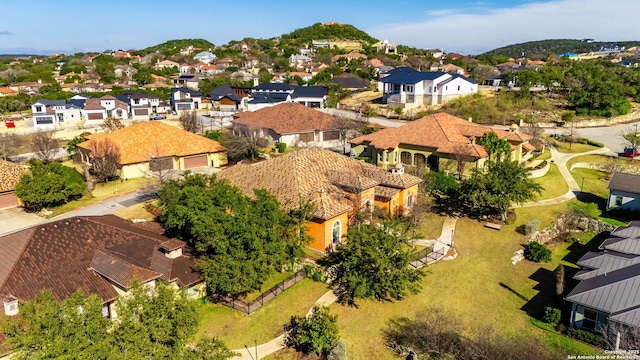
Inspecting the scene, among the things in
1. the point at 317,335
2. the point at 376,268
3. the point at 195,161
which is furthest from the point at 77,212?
the point at 317,335

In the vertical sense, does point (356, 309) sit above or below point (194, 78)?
below

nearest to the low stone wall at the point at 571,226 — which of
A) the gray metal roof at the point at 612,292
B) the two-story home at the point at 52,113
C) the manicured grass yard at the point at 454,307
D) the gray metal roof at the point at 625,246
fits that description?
the manicured grass yard at the point at 454,307

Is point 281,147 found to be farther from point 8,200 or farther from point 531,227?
point 531,227

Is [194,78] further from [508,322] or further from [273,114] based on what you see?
[508,322]

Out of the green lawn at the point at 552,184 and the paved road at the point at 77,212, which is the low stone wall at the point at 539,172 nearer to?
the green lawn at the point at 552,184

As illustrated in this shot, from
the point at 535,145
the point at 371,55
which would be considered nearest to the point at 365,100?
the point at 535,145

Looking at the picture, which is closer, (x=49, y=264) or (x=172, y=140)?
(x=49, y=264)

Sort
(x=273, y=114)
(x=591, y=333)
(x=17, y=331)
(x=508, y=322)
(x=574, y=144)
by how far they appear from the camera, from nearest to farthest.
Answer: (x=17, y=331) → (x=591, y=333) → (x=508, y=322) → (x=574, y=144) → (x=273, y=114)

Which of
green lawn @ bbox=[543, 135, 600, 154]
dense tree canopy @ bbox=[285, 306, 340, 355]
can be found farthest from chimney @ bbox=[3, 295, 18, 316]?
green lawn @ bbox=[543, 135, 600, 154]
